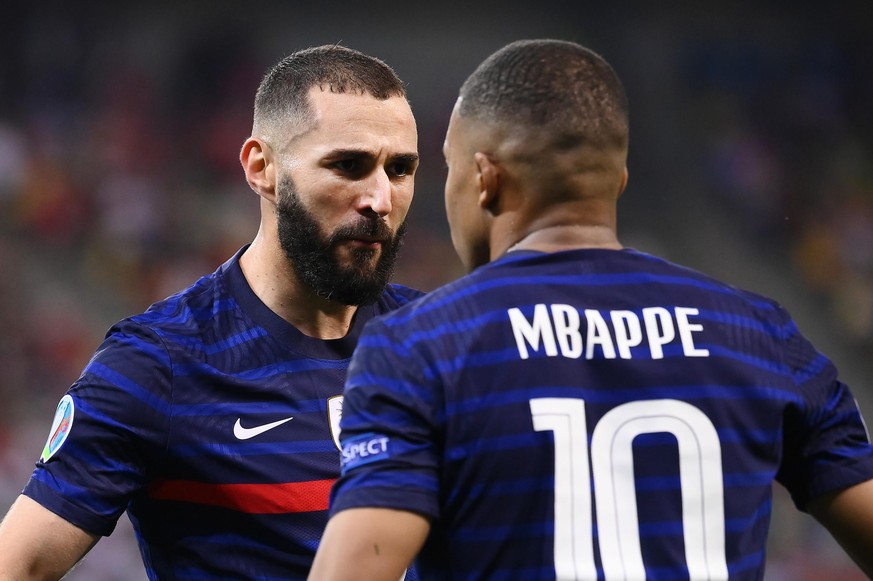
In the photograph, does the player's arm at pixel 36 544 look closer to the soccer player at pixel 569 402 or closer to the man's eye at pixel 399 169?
the soccer player at pixel 569 402

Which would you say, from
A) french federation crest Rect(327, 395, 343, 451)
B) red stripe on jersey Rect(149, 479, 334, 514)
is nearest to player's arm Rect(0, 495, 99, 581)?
red stripe on jersey Rect(149, 479, 334, 514)

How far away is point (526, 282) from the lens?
177 cm

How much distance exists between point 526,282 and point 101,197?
8841 mm

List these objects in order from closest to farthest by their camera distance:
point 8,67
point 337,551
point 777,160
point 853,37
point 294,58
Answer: point 337,551 < point 294,58 < point 8,67 < point 777,160 < point 853,37

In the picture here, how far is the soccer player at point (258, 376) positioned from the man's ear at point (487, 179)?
0.86 meters

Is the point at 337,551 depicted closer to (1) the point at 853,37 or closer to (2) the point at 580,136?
(2) the point at 580,136

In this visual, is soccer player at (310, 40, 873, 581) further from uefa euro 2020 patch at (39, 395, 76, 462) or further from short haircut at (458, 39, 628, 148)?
uefa euro 2020 patch at (39, 395, 76, 462)

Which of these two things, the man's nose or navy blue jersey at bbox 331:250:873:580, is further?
the man's nose

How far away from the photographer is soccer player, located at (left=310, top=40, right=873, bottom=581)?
5.49ft

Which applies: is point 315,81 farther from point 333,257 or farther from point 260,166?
point 333,257

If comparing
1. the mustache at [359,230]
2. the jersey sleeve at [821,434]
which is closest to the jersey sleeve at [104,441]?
the mustache at [359,230]

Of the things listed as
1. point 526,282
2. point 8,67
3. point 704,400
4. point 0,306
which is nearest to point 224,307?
point 526,282

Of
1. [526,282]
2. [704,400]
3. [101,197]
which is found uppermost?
[101,197]

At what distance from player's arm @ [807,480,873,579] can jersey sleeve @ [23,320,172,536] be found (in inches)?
54.6
